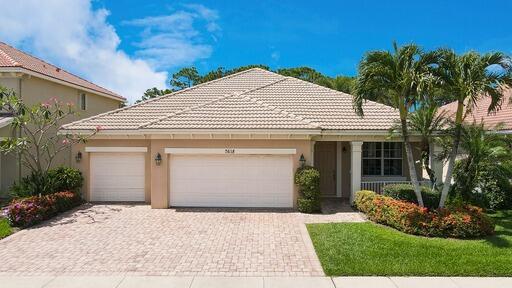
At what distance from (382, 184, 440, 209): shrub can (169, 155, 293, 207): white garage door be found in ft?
14.1

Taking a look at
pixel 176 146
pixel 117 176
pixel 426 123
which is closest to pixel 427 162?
pixel 426 123

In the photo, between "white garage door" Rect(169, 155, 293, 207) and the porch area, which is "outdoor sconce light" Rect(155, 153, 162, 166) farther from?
the porch area

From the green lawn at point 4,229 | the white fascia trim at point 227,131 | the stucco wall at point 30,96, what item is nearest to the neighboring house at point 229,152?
the white fascia trim at point 227,131

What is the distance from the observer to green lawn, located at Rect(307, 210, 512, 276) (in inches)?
292

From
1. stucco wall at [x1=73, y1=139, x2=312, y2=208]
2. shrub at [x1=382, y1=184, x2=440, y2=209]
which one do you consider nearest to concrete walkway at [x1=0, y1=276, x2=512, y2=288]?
shrub at [x1=382, y1=184, x2=440, y2=209]

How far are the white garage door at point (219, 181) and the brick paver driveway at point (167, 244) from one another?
901 mm

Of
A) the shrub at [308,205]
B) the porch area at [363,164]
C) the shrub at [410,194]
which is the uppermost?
the porch area at [363,164]

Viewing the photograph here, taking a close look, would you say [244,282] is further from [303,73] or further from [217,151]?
[303,73]

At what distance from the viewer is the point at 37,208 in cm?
1165

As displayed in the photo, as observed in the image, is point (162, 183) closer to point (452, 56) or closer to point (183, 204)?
point (183, 204)

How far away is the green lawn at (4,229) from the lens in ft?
33.8

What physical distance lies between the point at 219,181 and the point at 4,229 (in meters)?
6.95

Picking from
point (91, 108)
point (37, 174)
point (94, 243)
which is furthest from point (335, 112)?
point (91, 108)

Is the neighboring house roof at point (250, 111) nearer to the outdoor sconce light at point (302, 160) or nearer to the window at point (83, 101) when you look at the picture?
the outdoor sconce light at point (302, 160)
